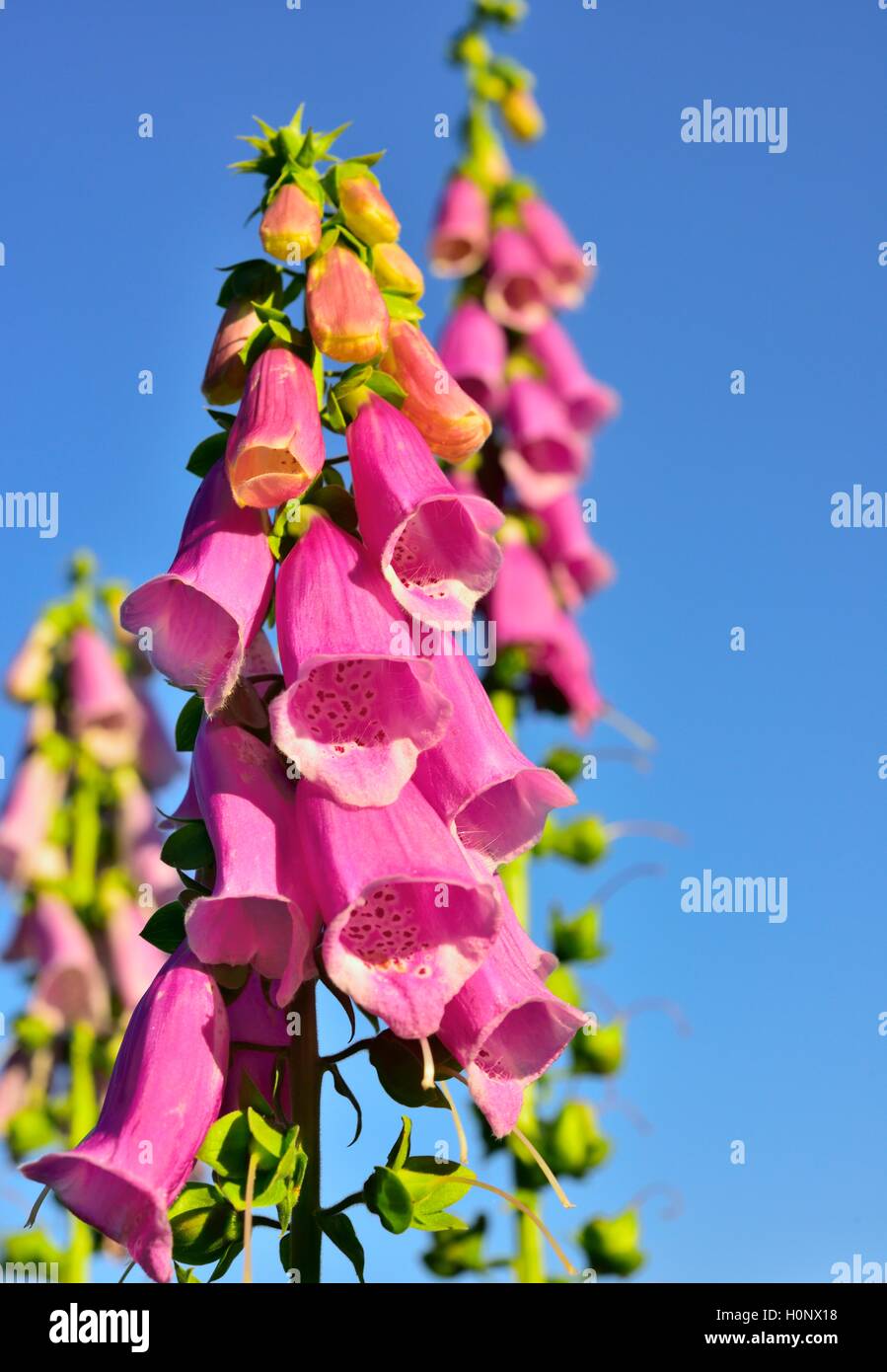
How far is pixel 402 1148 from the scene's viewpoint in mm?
1559

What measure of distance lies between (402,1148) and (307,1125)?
0.36 ft

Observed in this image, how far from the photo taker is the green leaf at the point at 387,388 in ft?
6.17

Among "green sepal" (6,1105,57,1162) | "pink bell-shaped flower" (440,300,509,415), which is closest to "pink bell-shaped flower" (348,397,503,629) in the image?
"pink bell-shaped flower" (440,300,509,415)

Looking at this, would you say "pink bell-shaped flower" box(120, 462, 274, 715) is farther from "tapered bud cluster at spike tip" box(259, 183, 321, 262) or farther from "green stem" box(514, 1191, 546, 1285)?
"green stem" box(514, 1191, 546, 1285)

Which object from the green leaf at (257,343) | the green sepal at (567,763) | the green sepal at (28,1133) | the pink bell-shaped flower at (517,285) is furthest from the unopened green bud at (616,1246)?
the pink bell-shaped flower at (517,285)

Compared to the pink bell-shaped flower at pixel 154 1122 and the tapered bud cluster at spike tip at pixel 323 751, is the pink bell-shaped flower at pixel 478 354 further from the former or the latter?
the pink bell-shaped flower at pixel 154 1122

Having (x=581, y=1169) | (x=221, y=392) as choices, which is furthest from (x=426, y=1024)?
(x=581, y=1169)

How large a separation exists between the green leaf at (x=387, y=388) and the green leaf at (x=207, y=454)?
0.21m

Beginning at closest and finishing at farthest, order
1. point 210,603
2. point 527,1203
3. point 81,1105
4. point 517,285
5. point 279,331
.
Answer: point 210,603, point 279,331, point 527,1203, point 81,1105, point 517,285

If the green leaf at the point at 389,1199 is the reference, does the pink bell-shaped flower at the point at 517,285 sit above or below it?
above

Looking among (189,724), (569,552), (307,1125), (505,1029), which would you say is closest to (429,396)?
(189,724)

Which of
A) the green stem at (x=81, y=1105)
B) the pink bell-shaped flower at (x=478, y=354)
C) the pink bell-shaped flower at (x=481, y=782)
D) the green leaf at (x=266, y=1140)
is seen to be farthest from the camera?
the pink bell-shaped flower at (x=478, y=354)

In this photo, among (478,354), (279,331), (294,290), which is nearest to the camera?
(279,331)

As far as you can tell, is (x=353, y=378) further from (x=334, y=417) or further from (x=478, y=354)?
(x=478, y=354)
